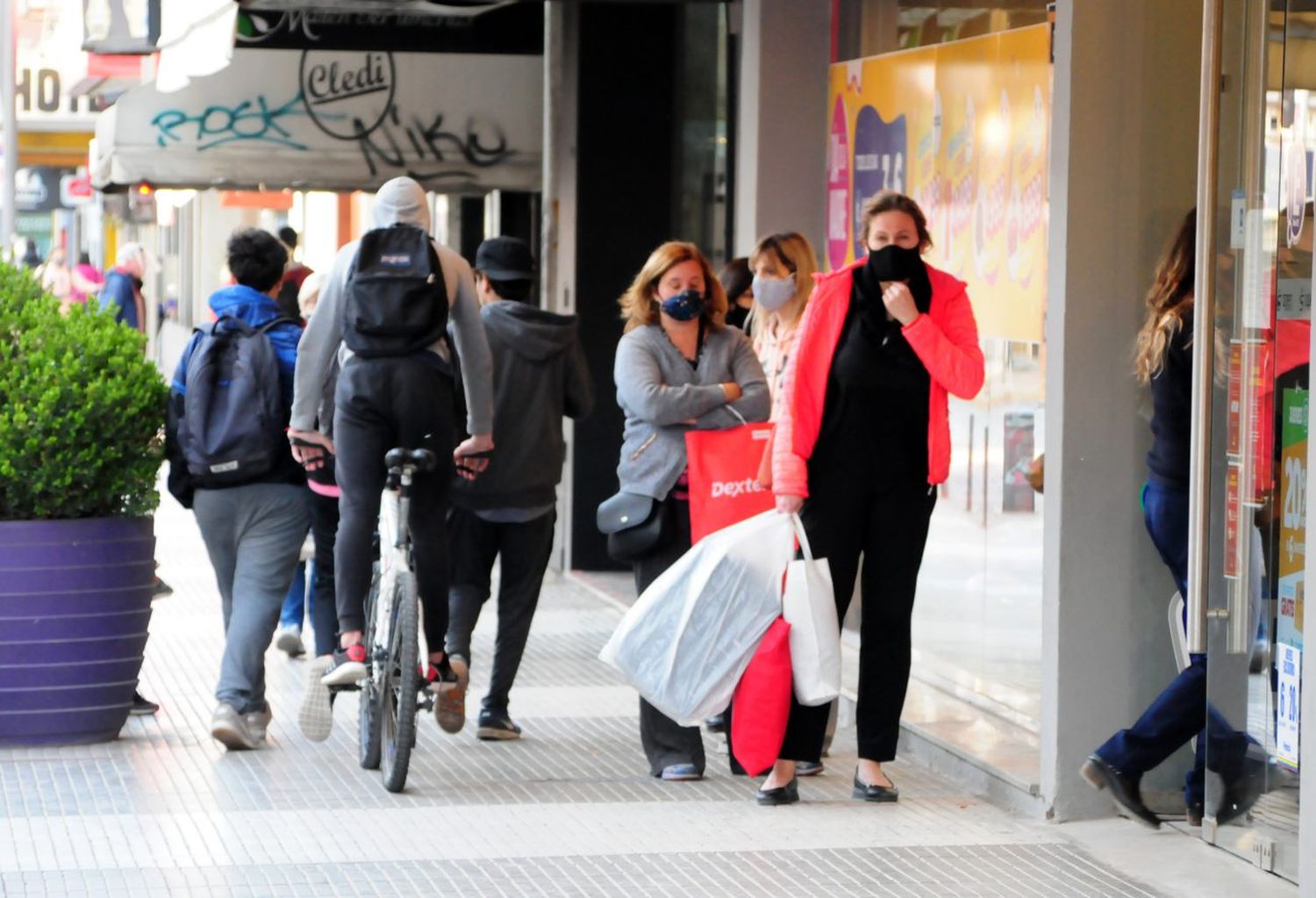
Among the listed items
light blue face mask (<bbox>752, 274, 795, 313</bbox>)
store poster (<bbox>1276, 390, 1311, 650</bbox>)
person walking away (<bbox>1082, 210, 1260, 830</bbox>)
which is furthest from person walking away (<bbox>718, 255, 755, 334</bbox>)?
store poster (<bbox>1276, 390, 1311, 650</bbox>)

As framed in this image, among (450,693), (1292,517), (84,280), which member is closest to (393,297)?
(450,693)

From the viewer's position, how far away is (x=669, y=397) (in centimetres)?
775

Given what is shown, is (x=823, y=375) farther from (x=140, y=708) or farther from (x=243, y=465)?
(x=140, y=708)

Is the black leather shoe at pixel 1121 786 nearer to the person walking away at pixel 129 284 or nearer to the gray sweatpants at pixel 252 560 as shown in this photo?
the gray sweatpants at pixel 252 560

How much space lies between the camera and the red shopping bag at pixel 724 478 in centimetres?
765

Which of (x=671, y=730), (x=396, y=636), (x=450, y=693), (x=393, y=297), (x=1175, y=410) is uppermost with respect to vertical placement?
(x=393, y=297)

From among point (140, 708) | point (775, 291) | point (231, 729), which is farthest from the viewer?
point (775, 291)

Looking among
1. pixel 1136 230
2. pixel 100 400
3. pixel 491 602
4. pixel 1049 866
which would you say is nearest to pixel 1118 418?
pixel 1136 230

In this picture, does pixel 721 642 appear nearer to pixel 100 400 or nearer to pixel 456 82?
pixel 100 400

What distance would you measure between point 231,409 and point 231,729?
3.76ft

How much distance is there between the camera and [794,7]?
1027cm

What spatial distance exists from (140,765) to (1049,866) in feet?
10.6

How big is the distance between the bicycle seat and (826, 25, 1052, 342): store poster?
1.80 metres

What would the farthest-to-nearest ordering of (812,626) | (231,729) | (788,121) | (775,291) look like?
(788,121), (775,291), (231,729), (812,626)
